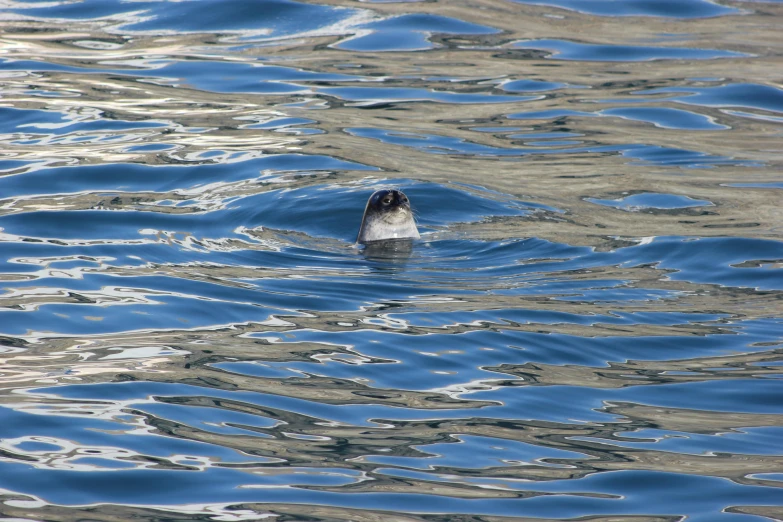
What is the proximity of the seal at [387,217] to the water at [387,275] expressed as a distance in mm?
318

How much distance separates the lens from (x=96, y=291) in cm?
730

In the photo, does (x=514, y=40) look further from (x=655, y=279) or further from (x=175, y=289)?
(x=175, y=289)

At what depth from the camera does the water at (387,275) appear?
15.9 feet

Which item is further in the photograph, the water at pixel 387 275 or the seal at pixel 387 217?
the seal at pixel 387 217

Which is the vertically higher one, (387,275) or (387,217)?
(387,217)

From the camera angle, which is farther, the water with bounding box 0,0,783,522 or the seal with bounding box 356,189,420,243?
the seal with bounding box 356,189,420,243

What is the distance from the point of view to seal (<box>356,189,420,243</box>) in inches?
359

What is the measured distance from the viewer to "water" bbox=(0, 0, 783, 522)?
4840 millimetres

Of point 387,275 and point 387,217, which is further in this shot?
point 387,217

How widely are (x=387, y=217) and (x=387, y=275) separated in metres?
1.29

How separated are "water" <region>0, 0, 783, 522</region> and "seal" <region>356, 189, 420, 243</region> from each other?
0.32 m

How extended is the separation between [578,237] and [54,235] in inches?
165

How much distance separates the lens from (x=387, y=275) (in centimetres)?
796

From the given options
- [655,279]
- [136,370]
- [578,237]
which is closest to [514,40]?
[578,237]
